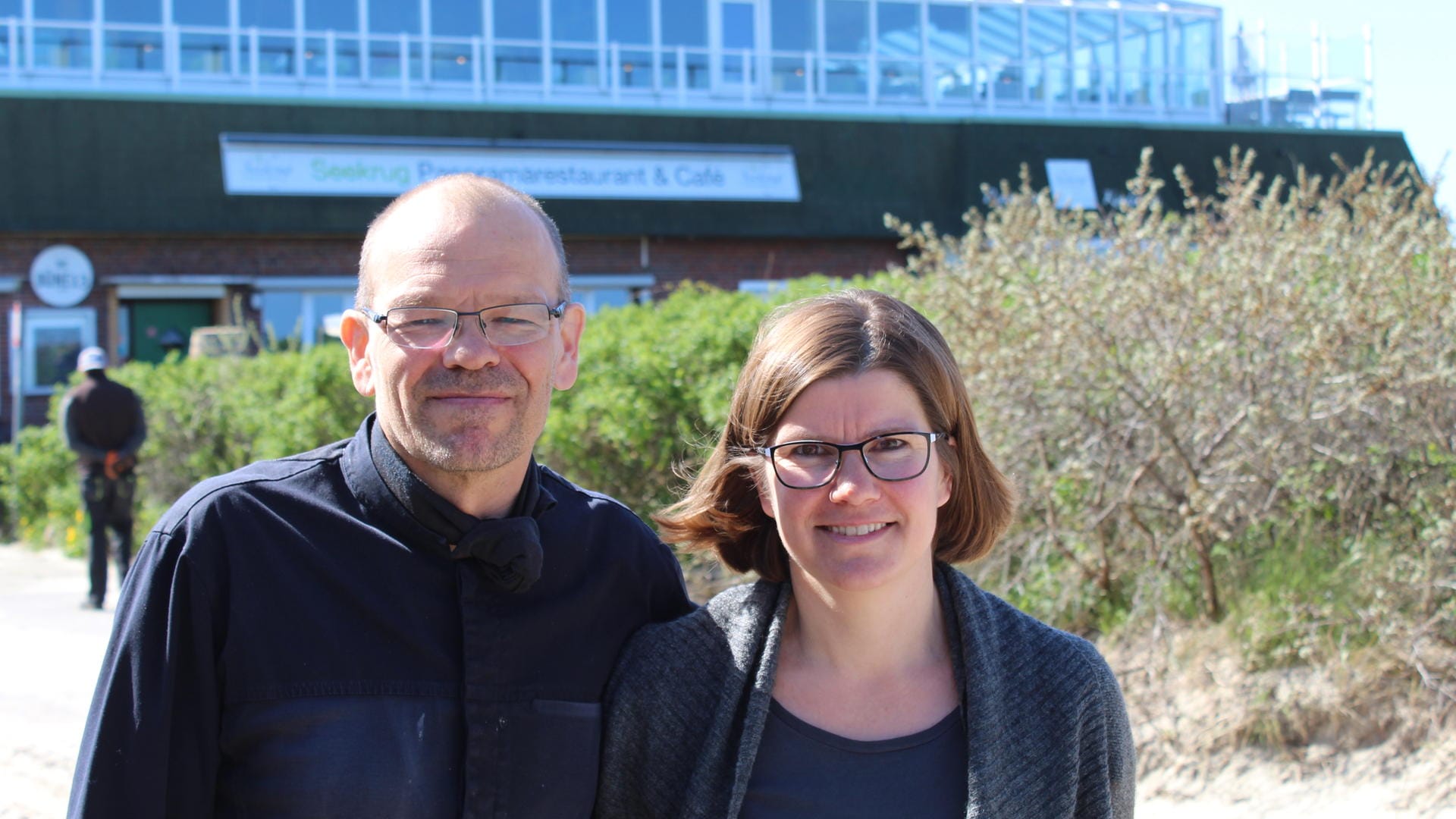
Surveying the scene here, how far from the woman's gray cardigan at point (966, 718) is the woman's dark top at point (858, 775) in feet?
0.14

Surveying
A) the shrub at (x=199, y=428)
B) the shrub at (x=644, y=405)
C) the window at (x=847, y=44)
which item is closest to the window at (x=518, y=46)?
the window at (x=847, y=44)

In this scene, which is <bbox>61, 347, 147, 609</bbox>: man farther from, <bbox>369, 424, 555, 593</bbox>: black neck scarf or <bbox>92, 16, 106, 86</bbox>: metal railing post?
<bbox>92, 16, 106, 86</bbox>: metal railing post

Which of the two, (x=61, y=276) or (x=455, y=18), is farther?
(x=455, y=18)

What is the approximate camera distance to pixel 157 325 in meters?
19.3

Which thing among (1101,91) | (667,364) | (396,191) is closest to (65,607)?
(667,364)

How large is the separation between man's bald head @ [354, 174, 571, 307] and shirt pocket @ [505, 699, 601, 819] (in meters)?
0.76

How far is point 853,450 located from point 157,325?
1879cm

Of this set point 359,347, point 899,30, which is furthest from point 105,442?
point 899,30

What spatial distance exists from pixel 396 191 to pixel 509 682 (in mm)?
18341

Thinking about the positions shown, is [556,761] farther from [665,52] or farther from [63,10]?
[63,10]

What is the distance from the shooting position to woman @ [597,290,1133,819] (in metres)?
2.40

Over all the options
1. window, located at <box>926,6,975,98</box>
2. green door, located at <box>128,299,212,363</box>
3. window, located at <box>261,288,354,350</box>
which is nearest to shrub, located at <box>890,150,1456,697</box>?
window, located at <box>261,288,354,350</box>

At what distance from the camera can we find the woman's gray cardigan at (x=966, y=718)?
240 centimetres

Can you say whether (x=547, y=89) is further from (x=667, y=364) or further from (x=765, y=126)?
(x=667, y=364)
